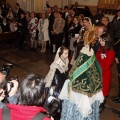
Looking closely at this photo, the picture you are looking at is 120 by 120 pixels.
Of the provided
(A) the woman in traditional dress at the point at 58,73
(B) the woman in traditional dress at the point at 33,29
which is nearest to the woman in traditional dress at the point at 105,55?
(A) the woman in traditional dress at the point at 58,73

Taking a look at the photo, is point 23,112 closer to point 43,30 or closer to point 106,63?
point 106,63

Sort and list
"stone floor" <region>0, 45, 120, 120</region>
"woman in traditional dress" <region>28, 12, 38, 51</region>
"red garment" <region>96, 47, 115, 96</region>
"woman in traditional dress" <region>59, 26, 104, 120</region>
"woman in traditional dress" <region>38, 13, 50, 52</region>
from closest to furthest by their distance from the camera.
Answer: "woman in traditional dress" <region>59, 26, 104, 120</region> < "red garment" <region>96, 47, 115, 96</region> < "stone floor" <region>0, 45, 120, 120</region> < "woman in traditional dress" <region>38, 13, 50, 52</region> < "woman in traditional dress" <region>28, 12, 38, 51</region>

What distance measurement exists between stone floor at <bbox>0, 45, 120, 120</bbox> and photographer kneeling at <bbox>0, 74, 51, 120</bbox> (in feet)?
9.21

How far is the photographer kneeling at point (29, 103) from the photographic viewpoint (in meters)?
1.80

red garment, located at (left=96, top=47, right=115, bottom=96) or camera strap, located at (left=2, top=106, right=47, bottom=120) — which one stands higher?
camera strap, located at (left=2, top=106, right=47, bottom=120)

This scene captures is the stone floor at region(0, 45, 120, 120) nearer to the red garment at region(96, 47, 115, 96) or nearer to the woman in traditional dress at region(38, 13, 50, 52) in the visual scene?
the woman in traditional dress at region(38, 13, 50, 52)

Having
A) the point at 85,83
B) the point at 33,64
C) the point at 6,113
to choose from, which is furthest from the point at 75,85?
the point at 33,64

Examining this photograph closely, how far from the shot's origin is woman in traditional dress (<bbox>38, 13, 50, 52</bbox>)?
898 centimetres

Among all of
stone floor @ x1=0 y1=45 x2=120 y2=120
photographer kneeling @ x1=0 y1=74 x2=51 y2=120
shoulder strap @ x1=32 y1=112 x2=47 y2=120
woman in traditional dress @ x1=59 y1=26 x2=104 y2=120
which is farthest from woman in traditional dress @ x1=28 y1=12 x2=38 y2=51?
shoulder strap @ x1=32 y1=112 x2=47 y2=120

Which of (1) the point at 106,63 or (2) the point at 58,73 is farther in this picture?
(1) the point at 106,63

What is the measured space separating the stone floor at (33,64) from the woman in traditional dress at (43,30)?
0.42 meters

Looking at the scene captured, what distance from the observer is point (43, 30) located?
9.05 m

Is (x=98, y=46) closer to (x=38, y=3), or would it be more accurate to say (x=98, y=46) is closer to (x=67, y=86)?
(x=67, y=86)

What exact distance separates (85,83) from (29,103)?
1.35 metres
